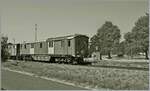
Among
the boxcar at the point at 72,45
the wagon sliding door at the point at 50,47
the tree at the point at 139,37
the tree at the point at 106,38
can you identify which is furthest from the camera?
the tree at the point at 106,38

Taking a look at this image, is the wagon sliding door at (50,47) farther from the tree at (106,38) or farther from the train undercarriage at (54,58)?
the tree at (106,38)

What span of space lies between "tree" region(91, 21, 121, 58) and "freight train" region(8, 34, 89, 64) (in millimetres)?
12051

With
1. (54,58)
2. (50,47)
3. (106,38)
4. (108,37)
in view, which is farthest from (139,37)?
(54,58)

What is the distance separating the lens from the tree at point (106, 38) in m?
47.7

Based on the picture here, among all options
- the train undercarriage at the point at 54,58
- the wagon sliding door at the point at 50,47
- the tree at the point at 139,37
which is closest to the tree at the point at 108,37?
the tree at the point at 139,37

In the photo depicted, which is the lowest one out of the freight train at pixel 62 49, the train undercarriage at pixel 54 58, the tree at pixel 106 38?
the train undercarriage at pixel 54 58

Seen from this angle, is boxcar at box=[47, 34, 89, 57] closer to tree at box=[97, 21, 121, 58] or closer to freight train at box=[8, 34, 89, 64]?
freight train at box=[8, 34, 89, 64]

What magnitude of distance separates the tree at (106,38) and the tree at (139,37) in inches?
95.9

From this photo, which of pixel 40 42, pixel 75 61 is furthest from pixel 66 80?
pixel 40 42

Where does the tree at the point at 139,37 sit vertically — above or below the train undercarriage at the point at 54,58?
above

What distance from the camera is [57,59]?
113ft

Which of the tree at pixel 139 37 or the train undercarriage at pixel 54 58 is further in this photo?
the tree at pixel 139 37

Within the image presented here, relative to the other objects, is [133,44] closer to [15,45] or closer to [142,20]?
[142,20]

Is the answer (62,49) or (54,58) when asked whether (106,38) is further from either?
(62,49)
